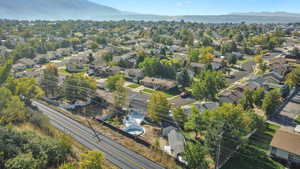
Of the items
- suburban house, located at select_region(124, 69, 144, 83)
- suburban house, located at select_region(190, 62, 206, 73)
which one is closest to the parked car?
suburban house, located at select_region(124, 69, 144, 83)

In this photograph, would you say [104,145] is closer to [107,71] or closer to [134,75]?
[134,75]

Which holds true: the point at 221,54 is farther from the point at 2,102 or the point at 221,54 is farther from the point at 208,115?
the point at 2,102

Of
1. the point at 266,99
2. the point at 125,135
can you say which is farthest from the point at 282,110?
the point at 125,135

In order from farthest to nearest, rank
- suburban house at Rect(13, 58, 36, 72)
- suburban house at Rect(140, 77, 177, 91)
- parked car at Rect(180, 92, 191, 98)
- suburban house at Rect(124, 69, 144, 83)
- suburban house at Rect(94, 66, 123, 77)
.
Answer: suburban house at Rect(13, 58, 36, 72), suburban house at Rect(94, 66, 123, 77), suburban house at Rect(124, 69, 144, 83), suburban house at Rect(140, 77, 177, 91), parked car at Rect(180, 92, 191, 98)

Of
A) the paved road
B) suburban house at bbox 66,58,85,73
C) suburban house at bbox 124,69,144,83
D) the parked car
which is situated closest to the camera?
the paved road

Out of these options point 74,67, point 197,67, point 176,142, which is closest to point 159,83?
point 197,67

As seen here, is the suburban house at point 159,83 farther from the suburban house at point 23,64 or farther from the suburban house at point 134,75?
the suburban house at point 23,64

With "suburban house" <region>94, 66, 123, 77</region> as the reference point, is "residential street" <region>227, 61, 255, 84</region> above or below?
above

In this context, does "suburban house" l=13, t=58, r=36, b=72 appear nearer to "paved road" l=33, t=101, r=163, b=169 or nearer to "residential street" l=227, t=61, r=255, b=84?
"paved road" l=33, t=101, r=163, b=169
